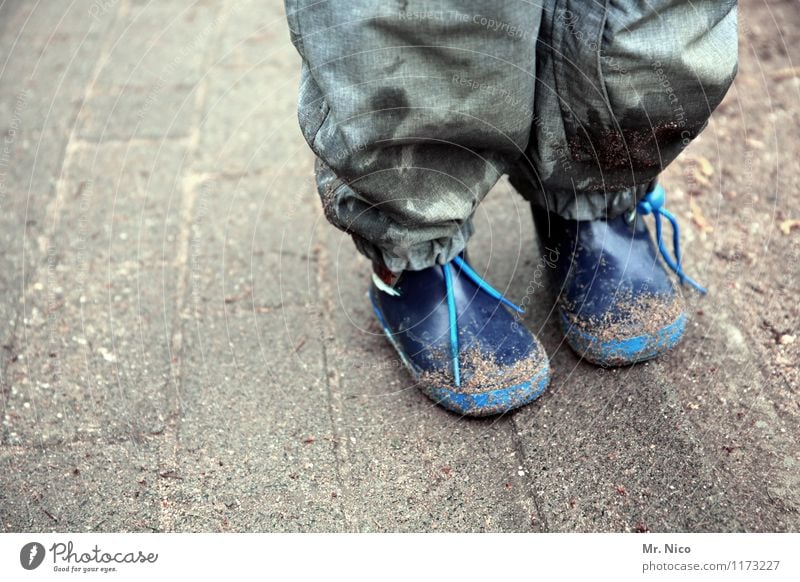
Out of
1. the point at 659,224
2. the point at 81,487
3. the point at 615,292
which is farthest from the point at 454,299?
the point at 81,487

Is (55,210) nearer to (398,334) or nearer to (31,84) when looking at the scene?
(31,84)

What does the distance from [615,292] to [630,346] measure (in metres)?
0.07

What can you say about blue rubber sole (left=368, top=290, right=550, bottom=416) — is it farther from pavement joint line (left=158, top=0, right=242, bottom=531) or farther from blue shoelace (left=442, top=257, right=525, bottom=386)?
pavement joint line (left=158, top=0, right=242, bottom=531)

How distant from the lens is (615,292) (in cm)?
105

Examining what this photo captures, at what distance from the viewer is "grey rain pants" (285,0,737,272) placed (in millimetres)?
809

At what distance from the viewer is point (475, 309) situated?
1.05 metres

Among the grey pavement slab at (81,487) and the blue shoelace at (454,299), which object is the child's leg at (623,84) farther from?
the grey pavement slab at (81,487)

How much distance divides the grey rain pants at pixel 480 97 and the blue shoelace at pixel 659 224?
100mm

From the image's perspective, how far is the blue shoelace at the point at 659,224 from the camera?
1.11 meters

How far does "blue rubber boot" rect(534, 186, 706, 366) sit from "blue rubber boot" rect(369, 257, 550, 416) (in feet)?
0.24

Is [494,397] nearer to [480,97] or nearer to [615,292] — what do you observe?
[615,292]

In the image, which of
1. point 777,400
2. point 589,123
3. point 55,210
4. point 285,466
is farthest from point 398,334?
point 55,210

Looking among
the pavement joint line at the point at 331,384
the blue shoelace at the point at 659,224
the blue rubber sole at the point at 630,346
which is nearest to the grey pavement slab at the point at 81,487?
the pavement joint line at the point at 331,384

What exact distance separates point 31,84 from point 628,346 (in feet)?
4.58
